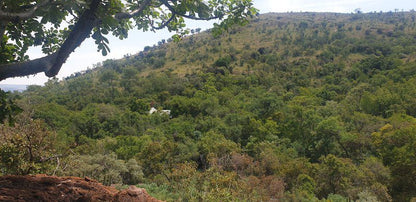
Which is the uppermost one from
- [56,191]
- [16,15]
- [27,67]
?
[16,15]

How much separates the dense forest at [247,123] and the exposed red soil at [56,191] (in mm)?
1103

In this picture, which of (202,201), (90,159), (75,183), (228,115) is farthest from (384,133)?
(75,183)

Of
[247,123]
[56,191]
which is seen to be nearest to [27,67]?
[56,191]

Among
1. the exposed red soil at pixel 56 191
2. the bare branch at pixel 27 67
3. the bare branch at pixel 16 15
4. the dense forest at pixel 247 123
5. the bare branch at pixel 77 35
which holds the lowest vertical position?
the dense forest at pixel 247 123

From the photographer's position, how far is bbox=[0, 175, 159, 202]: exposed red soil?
3875 mm

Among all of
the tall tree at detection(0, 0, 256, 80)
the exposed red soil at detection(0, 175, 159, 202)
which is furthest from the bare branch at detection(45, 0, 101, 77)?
the exposed red soil at detection(0, 175, 159, 202)

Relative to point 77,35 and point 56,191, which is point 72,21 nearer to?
point 77,35

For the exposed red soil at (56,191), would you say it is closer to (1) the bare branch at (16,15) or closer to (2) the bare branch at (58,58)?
(2) the bare branch at (58,58)

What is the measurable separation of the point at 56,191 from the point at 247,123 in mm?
34193

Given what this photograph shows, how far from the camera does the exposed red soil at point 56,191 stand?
387 cm

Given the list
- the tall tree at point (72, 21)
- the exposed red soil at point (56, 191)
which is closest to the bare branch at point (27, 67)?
the tall tree at point (72, 21)

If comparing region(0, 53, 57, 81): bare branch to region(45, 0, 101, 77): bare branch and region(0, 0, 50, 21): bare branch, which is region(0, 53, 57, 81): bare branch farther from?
region(0, 0, 50, 21): bare branch

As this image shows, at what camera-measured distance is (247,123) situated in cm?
3728

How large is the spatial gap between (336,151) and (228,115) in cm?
1581
